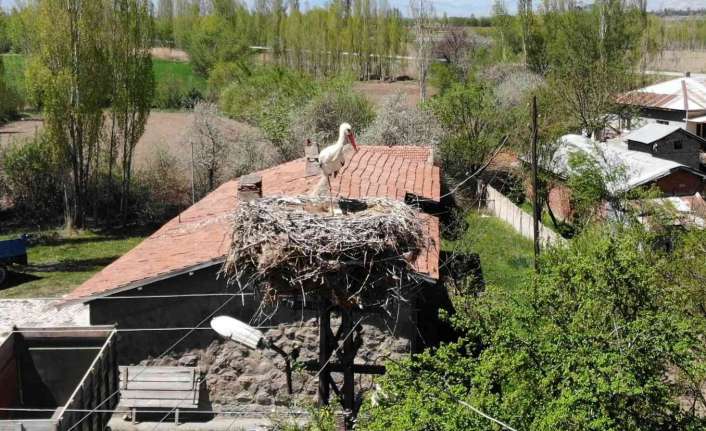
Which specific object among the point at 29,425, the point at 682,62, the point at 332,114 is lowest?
the point at 29,425

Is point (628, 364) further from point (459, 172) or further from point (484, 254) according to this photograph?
point (459, 172)

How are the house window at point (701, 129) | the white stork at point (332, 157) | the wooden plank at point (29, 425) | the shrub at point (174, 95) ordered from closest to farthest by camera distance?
the wooden plank at point (29, 425) → the white stork at point (332, 157) → the house window at point (701, 129) → the shrub at point (174, 95)

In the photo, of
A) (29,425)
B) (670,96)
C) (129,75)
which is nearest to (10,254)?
(129,75)

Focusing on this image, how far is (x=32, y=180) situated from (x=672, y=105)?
105ft

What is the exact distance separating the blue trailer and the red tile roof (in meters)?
6.52

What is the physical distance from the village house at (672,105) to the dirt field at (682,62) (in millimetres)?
37692

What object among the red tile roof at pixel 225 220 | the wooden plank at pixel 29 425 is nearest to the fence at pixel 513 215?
the red tile roof at pixel 225 220

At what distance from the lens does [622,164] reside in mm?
27547

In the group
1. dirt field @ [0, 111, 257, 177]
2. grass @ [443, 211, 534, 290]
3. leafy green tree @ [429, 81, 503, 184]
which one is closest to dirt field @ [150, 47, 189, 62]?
dirt field @ [0, 111, 257, 177]

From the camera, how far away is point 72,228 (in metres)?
32.4

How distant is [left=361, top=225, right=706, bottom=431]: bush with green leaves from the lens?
370 inches

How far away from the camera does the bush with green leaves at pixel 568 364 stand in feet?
30.8

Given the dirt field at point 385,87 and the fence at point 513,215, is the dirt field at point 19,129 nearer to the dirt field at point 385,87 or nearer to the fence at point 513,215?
the dirt field at point 385,87

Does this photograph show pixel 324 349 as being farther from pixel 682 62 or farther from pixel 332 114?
pixel 682 62
